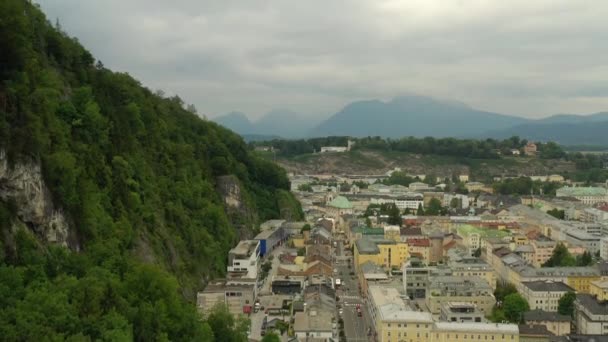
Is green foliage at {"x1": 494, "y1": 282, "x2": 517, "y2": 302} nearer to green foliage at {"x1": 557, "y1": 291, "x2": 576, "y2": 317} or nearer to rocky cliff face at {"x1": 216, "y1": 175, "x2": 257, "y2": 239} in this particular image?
green foliage at {"x1": 557, "y1": 291, "x2": 576, "y2": 317}

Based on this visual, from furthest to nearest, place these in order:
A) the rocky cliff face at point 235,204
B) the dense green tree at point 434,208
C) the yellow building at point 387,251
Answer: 1. the dense green tree at point 434,208
2. the rocky cliff face at point 235,204
3. the yellow building at point 387,251

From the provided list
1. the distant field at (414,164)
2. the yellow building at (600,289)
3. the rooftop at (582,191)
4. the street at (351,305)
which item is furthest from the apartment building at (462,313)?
the distant field at (414,164)

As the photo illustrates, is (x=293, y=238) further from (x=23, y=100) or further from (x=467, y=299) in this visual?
(x=23, y=100)

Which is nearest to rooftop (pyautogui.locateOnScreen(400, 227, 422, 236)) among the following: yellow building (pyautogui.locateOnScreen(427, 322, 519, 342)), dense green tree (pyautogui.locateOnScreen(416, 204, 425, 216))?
dense green tree (pyautogui.locateOnScreen(416, 204, 425, 216))

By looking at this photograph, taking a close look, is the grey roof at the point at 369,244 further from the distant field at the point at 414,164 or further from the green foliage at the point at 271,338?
the distant field at the point at 414,164

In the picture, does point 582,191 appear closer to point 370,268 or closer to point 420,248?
point 420,248

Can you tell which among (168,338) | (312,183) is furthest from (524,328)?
(312,183)

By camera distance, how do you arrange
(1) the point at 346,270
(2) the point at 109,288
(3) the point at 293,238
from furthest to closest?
(3) the point at 293,238 → (1) the point at 346,270 → (2) the point at 109,288
